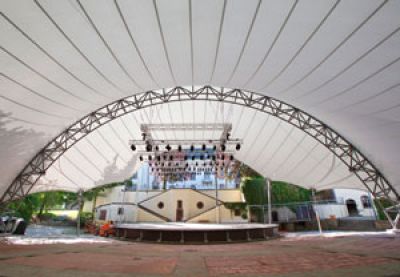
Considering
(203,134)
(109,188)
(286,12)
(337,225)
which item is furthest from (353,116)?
(109,188)

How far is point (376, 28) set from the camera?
444cm

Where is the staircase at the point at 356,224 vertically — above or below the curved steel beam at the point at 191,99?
below

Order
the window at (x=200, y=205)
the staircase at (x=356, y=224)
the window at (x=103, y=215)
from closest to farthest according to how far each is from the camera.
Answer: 1. the staircase at (x=356, y=224)
2. the window at (x=103, y=215)
3. the window at (x=200, y=205)

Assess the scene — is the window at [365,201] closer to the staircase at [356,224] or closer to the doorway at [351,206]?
the doorway at [351,206]

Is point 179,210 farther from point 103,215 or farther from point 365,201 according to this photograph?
point 365,201

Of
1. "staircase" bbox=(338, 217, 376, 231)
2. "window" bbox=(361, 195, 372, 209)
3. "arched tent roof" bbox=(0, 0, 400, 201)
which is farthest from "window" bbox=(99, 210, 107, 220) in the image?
"window" bbox=(361, 195, 372, 209)

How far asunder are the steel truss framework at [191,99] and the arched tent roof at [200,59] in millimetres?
465

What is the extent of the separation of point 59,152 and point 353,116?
45.0ft

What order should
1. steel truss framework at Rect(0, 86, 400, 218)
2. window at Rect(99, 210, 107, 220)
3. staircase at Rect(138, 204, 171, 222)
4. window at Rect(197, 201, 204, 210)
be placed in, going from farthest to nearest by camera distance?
window at Rect(197, 201, 204, 210)
staircase at Rect(138, 204, 171, 222)
window at Rect(99, 210, 107, 220)
steel truss framework at Rect(0, 86, 400, 218)

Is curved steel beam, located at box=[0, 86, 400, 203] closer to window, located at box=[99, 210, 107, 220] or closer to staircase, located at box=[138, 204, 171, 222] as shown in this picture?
window, located at box=[99, 210, 107, 220]

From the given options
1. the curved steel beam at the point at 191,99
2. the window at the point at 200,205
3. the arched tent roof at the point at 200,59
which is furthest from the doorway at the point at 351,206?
the window at the point at 200,205

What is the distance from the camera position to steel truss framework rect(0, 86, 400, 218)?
9.96 metres

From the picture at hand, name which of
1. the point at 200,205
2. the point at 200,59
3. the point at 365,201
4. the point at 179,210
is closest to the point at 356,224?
the point at 365,201

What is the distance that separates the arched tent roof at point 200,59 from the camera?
450cm
